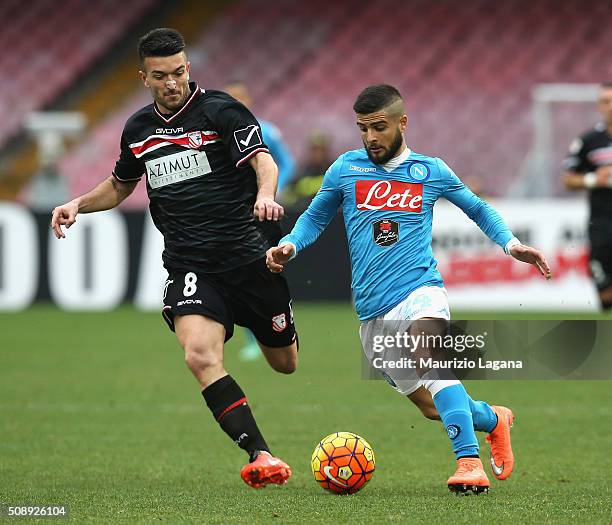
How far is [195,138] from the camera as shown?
6.34 metres

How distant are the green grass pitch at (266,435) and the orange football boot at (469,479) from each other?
76 millimetres

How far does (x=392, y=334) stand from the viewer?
19.3 ft

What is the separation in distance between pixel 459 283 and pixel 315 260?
2.01 meters

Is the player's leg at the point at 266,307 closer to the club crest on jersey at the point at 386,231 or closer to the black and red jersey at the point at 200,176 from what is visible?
the black and red jersey at the point at 200,176

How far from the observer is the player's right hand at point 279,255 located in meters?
5.71

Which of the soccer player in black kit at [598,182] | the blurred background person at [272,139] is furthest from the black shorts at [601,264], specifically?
the blurred background person at [272,139]

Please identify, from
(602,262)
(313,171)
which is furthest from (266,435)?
(313,171)

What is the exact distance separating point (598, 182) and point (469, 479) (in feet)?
22.5

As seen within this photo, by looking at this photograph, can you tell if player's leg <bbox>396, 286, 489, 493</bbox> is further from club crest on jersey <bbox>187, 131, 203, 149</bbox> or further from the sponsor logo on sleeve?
club crest on jersey <bbox>187, 131, 203, 149</bbox>

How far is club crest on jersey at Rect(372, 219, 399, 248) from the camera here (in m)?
5.90

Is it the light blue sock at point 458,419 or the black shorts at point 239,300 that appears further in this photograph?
the black shorts at point 239,300

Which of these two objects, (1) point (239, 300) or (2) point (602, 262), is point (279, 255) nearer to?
(1) point (239, 300)

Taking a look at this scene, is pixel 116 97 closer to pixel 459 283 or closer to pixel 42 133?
pixel 42 133

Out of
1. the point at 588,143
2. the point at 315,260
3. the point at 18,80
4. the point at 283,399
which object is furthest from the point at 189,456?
the point at 18,80
